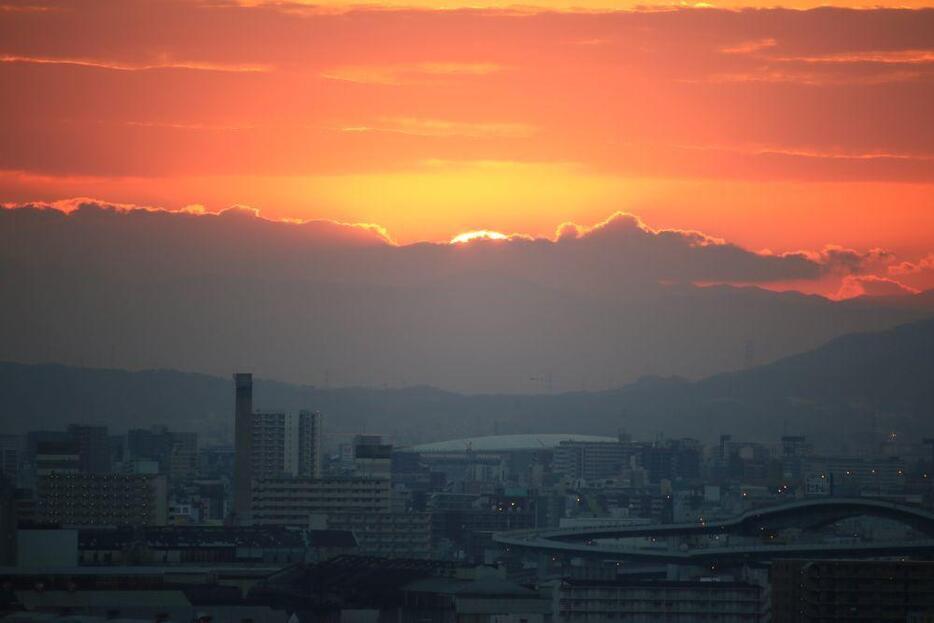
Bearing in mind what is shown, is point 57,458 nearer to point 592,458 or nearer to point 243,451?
point 243,451

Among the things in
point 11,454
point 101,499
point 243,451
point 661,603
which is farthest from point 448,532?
point 11,454

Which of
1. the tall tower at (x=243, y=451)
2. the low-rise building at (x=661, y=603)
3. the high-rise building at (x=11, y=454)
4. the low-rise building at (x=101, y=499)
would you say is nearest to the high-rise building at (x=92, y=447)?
the high-rise building at (x=11, y=454)

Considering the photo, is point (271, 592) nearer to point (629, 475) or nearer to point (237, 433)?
point (237, 433)

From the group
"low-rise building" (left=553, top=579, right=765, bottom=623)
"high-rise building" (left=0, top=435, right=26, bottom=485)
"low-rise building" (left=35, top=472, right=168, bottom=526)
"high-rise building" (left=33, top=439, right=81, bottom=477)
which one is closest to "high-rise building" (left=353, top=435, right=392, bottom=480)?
"high-rise building" (left=33, top=439, right=81, bottom=477)

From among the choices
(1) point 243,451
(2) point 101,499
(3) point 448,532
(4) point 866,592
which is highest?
(1) point 243,451

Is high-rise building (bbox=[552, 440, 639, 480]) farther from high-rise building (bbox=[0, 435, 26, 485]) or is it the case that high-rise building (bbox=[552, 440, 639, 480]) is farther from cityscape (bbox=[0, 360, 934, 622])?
high-rise building (bbox=[0, 435, 26, 485])

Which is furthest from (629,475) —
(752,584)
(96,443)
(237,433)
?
(752,584)
